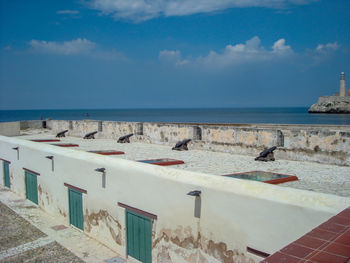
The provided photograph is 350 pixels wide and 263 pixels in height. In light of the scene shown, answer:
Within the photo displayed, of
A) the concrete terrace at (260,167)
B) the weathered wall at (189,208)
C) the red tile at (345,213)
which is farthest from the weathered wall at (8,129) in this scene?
the red tile at (345,213)

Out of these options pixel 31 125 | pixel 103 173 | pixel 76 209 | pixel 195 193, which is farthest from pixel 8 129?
pixel 195 193

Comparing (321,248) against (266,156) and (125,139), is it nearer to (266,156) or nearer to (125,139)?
(266,156)

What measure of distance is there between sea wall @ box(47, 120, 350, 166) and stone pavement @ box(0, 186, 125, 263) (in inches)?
246

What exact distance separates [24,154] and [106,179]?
7539 millimetres

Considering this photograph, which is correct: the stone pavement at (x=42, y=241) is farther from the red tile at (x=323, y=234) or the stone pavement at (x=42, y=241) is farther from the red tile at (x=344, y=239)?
the red tile at (x=344, y=239)

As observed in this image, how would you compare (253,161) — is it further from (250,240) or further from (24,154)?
(24,154)

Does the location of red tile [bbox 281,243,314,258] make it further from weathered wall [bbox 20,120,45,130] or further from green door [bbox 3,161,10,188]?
weathered wall [bbox 20,120,45,130]

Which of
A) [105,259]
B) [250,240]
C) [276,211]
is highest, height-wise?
[276,211]

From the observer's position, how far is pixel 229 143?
13.9m

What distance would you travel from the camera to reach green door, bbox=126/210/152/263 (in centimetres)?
916

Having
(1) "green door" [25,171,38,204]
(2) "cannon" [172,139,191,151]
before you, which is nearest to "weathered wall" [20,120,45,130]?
(1) "green door" [25,171,38,204]

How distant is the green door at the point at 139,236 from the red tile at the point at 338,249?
5.98 metres

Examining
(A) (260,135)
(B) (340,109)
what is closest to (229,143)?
(A) (260,135)

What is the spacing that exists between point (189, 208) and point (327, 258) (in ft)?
15.1
